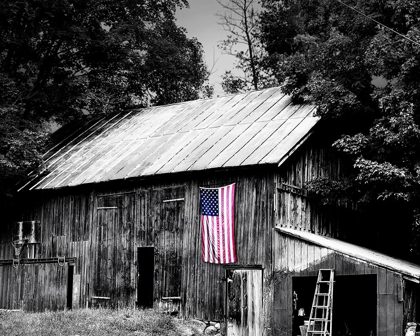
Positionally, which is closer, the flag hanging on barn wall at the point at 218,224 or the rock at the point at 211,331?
the rock at the point at 211,331

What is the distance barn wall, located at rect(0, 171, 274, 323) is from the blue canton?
38cm

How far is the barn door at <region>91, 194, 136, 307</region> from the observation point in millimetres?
25672

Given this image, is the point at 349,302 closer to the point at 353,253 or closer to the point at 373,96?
the point at 353,253

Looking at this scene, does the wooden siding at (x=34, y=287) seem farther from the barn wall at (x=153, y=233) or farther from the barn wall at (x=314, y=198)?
the barn wall at (x=314, y=198)

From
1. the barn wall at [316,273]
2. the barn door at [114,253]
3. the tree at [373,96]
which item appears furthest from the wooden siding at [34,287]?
the tree at [373,96]

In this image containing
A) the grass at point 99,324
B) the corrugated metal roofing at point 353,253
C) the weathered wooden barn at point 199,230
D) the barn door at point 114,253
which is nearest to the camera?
the corrugated metal roofing at point 353,253

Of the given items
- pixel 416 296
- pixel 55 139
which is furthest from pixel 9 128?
pixel 416 296

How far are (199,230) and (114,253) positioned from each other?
399cm

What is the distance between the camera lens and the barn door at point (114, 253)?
25.7 m

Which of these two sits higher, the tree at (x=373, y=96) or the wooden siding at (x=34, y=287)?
the tree at (x=373, y=96)

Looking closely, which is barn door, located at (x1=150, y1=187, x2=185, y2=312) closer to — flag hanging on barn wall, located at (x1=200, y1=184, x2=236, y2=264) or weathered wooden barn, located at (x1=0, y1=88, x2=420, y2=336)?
weathered wooden barn, located at (x1=0, y1=88, x2=420, y2=336)

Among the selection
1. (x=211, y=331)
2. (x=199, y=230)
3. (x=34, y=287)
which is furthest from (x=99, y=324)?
(x=34, y=287)

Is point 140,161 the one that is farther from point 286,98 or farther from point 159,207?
point 286,98

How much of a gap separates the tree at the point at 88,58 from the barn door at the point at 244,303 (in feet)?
42.3
